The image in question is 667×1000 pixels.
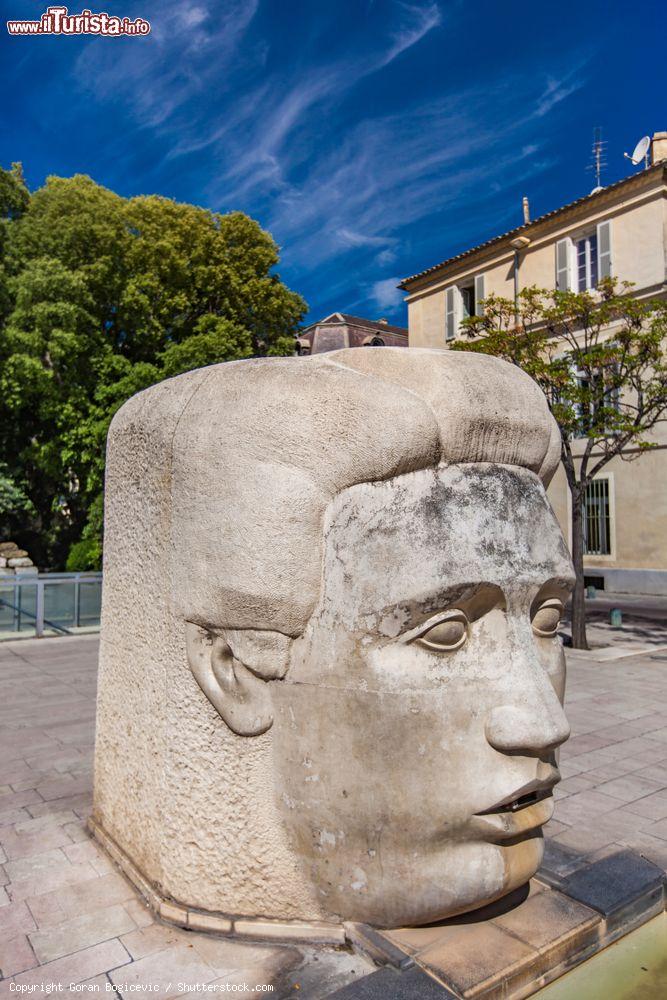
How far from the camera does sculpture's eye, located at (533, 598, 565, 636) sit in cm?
302

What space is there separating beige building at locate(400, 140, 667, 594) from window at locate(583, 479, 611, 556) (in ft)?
0.10

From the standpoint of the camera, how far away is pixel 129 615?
11.6ft

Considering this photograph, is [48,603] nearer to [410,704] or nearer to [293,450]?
[293,450]

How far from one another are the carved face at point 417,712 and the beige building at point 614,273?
17886 mm

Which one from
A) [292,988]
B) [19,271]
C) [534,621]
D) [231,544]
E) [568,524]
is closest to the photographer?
[292,988]

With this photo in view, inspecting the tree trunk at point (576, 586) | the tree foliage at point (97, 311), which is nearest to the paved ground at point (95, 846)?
the tree trunk at point (576, 586)

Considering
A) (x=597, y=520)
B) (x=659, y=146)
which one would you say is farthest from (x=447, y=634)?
(x=659, y=146)

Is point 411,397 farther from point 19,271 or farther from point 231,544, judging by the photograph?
point 19,271

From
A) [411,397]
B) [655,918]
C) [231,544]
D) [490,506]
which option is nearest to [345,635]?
[231,544]

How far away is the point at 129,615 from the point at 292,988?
182 centimetres

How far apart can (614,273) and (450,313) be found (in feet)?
19.9

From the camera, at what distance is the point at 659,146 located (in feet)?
65.0

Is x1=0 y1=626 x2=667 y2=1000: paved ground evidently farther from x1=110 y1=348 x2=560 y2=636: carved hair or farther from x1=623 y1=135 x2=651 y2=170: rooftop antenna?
x1=623 y1=135 x2=651 y2=170: rooftop antenna

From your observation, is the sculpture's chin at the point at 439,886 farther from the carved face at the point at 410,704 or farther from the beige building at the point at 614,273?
the beige building at the point at 614,273
